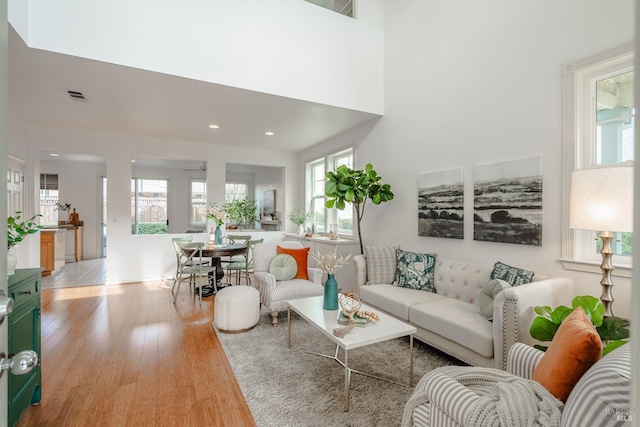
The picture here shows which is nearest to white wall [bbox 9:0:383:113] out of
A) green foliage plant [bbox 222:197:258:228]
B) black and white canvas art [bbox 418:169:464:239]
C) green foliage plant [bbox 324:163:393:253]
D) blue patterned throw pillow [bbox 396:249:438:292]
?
green foliage plant [bbox 324:163:393:253]

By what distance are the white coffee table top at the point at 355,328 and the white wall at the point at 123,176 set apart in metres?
4.32

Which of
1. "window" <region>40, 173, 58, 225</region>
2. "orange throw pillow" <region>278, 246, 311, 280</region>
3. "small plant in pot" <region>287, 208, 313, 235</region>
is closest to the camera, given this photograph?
"orange throw pillow" <region>278, 246, 311, 280</region>

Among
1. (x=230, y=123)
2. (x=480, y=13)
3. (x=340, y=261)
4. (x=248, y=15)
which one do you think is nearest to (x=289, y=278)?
(x=340, y=261)

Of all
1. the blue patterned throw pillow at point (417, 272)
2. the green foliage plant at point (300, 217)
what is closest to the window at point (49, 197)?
the green foliage plant at point (300, 217)

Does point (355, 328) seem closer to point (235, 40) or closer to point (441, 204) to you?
point (441, 204)

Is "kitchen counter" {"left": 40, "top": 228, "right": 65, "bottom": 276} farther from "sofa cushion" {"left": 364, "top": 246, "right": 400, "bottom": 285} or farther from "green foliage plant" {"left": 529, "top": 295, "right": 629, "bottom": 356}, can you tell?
"green foliage plant" {"left": 529, "top": 295, "right": 629, "bottom": 356}

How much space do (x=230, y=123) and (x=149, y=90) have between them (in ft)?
4.83

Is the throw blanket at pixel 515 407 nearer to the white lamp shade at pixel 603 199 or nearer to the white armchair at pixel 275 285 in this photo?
the white lamp shade at pixel 603 199

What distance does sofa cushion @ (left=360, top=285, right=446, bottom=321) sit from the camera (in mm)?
3021

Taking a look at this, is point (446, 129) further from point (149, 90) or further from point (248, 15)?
point (149, 90)

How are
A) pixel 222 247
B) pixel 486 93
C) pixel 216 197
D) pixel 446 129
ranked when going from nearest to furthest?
pixel 486 93, pixel 446 129, pixel 222 247, pixel 216 197

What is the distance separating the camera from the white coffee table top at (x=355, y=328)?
2094 mm

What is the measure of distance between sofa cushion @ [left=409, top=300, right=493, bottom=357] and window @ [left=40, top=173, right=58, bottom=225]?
9.66 m

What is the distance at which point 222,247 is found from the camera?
4777 mm
